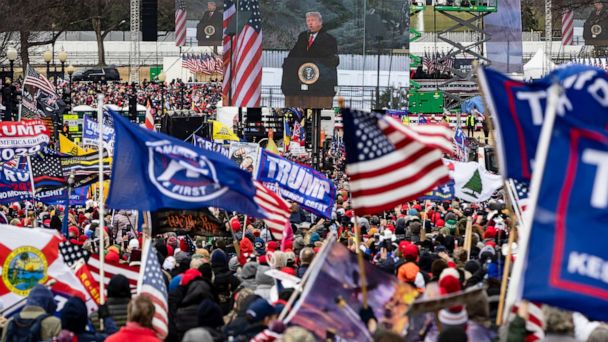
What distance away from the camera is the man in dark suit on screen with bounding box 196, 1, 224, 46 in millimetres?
83312

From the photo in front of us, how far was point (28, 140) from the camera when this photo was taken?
2259cm

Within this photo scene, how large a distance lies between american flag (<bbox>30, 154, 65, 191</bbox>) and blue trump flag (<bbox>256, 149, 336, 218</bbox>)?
5794 millimetres

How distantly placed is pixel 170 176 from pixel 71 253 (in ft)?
4.70

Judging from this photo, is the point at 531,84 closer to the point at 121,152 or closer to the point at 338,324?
the point at 338,324

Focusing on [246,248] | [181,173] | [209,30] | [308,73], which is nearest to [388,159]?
[181,173]

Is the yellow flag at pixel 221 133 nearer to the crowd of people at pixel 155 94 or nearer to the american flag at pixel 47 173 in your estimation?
the american flag at pixel 47 173

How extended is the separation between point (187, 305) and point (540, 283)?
4142 mm

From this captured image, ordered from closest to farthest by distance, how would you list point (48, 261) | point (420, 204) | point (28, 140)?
point (48, 261)
point (28, 140)
point (420, 204)

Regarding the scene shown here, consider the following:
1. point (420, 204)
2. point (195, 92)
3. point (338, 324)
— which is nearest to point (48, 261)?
point (338, 324)

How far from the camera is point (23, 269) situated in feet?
39.7

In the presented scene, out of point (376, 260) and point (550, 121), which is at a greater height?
point (550, 121)

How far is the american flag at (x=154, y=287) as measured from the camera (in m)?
10.6

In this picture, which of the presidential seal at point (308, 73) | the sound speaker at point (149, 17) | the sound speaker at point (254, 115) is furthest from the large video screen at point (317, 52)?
the sound speaker at point (149, 17)

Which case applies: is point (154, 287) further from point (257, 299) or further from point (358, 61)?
point (358, 61)
